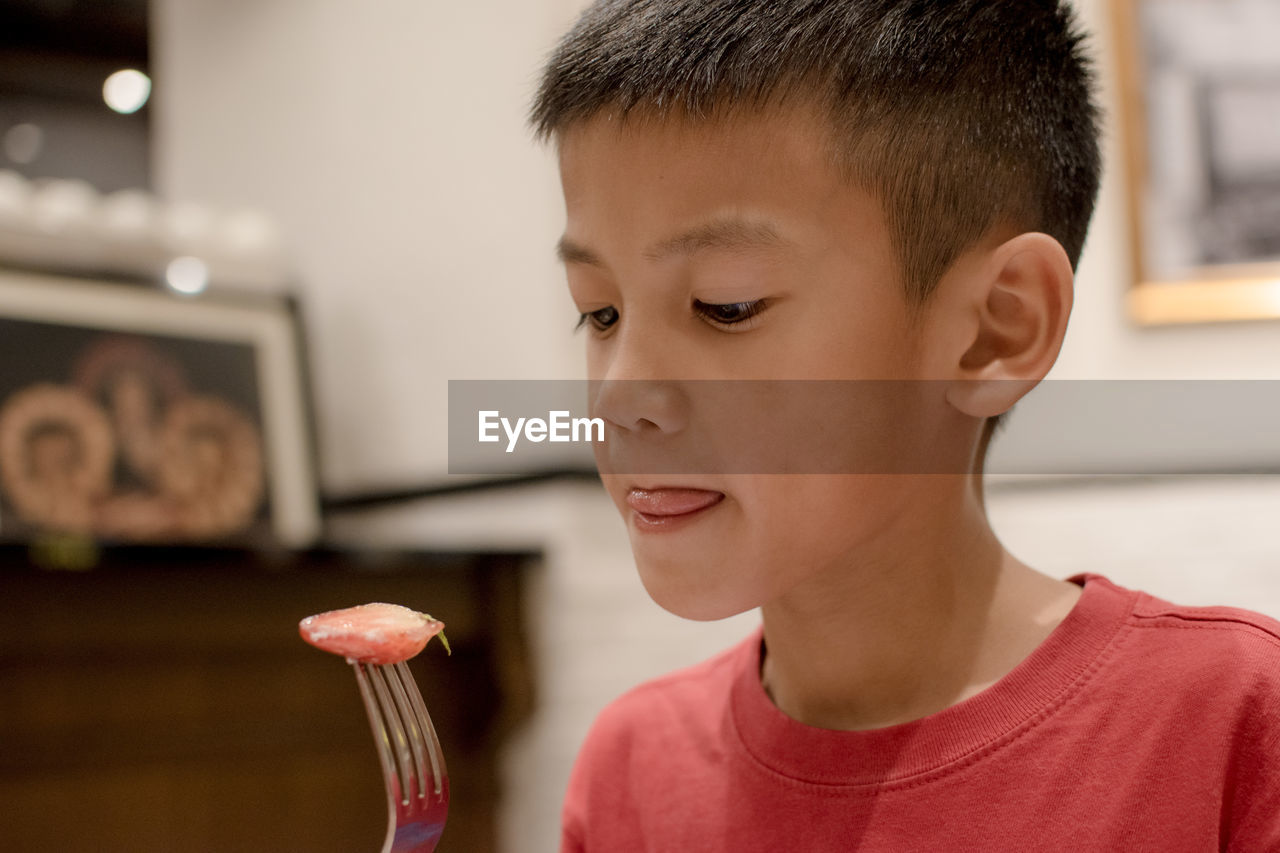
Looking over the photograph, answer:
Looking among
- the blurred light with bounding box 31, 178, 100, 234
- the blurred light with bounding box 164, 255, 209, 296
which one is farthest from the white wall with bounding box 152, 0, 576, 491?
the blurred light with bounding box 31, 178, 100, 234

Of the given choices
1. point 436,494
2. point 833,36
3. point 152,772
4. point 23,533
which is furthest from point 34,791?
point 833,36

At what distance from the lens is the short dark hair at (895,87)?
0.56 metres

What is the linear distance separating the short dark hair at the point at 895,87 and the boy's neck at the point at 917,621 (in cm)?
15

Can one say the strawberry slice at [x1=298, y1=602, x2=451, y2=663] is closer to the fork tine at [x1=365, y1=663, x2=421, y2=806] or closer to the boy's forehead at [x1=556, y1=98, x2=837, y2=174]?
the fork tine at [x1=365, y1=663, x2=421, y2=806]

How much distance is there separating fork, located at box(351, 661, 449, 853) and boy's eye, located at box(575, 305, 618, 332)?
20cm

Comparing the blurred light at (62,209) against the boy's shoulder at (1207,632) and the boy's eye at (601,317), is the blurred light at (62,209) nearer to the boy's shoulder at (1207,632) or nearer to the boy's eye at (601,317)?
the boy's eye at (601,317)

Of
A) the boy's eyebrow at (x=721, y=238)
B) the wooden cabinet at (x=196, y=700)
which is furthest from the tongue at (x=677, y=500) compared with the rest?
the wooden cabinet at (x=196, y=700)

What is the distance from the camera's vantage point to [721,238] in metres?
0.53

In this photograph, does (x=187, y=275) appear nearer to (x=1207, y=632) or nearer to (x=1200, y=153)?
(x=1200, y=153)

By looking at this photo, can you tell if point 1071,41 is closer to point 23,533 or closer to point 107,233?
point 23,533

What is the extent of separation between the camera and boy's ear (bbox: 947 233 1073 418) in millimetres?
584

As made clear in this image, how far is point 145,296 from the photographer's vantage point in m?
1.88

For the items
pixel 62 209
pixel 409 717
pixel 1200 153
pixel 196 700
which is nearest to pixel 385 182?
pixel 62 209

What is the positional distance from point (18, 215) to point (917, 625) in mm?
1656
